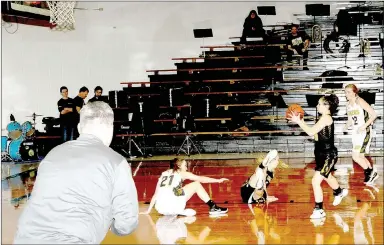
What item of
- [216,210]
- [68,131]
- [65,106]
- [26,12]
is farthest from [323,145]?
[26,12]

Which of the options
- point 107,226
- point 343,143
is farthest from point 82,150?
point 343,143

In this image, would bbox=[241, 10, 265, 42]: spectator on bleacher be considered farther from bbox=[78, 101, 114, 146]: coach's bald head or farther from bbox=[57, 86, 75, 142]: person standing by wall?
bbox=[78, 101, 114, 146]: coach's bald head

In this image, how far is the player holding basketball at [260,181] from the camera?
632cm

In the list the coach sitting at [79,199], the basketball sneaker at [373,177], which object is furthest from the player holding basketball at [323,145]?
the coach sitting at [79,199]

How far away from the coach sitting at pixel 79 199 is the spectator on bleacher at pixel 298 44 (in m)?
13.0

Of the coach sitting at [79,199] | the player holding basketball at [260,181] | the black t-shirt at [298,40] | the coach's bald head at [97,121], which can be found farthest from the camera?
the black t-shirt at [298,40]

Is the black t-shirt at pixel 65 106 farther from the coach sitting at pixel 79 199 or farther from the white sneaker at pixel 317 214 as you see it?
the coach sitting at pixel 79 199

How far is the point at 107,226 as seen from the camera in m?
2.24

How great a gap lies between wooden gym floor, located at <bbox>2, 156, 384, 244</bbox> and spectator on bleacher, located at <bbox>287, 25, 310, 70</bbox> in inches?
264

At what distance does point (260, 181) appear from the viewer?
6328 millimetres

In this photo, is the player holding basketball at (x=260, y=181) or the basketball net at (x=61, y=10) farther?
the basketball net at (x=61, y=10)

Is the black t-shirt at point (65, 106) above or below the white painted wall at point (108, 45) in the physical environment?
below

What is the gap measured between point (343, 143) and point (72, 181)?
10963mm

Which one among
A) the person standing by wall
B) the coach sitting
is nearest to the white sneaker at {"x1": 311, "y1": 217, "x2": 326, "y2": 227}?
the coach sitting
